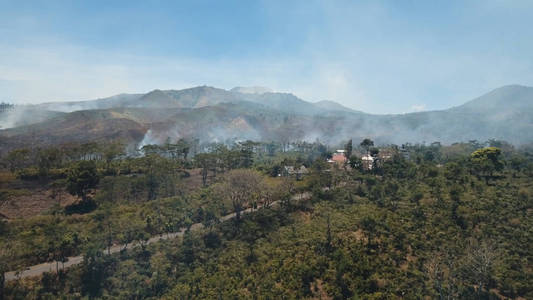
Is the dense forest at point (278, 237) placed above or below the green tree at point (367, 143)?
below

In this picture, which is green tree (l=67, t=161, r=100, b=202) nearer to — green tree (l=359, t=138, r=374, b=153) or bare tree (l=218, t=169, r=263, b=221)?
bare tree (l=218, t=169, r=263, b=221)

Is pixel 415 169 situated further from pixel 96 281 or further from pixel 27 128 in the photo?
pixel 27 128

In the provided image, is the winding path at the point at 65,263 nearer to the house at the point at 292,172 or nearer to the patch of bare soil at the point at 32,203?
the patch of bare soil at the point at 32,203

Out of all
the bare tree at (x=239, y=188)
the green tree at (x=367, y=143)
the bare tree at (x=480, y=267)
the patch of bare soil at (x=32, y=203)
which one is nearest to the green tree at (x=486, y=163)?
the green tree at (x=367, y=143)

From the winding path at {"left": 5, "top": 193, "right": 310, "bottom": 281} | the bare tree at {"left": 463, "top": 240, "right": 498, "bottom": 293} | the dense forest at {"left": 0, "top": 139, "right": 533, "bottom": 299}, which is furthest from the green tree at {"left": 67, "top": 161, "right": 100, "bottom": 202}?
the bare tree at {"left": 463, "top": 240, "right": 498, "bottom": 293}

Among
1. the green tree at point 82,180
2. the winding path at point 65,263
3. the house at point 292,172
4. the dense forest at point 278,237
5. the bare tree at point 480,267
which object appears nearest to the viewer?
the bare tree at point 480,267

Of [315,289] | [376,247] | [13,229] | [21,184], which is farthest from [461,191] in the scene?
[21,184]

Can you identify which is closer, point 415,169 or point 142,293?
point 142,293

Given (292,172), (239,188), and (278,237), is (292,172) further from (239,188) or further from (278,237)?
(278,237)
